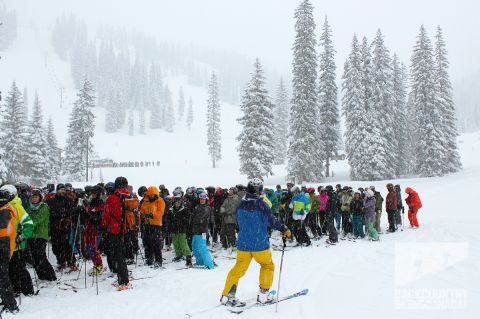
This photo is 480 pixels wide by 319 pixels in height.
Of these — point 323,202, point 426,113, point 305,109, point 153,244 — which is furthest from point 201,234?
point 426,113

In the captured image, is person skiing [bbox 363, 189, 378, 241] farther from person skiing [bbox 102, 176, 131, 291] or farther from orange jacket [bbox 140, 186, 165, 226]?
person skiing [bbox 102, 176, 131, 291]

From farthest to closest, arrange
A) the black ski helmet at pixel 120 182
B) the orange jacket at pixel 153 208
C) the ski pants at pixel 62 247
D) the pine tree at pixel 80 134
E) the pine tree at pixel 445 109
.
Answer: the pine tree at pixel 80 134 < the pine tree at pixel 445 109 < the ski pants at pixel 62 247 < the orange jacket at pixel 153 208 < the black ski helmet at pixel 120 182

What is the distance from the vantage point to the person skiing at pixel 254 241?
665 centimetres

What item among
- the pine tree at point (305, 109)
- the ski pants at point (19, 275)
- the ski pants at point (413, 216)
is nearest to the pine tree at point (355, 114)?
the pine tree at point (305, 109)

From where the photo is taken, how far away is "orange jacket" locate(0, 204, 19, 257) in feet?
20.9

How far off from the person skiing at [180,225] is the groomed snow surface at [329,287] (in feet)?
1.64

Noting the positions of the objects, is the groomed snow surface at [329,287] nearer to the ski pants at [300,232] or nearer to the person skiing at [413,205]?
the ski pants at [300,232]

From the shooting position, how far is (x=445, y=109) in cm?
4153

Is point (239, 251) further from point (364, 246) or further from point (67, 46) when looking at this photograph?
point (67, 46)

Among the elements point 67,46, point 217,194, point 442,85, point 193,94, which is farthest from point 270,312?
point 67,46

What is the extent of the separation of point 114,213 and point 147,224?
2315mm

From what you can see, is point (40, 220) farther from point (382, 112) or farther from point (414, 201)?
point (382, 112)

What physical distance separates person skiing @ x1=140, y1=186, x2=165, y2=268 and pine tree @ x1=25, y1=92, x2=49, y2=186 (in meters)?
39.6

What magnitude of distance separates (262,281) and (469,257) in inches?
267
